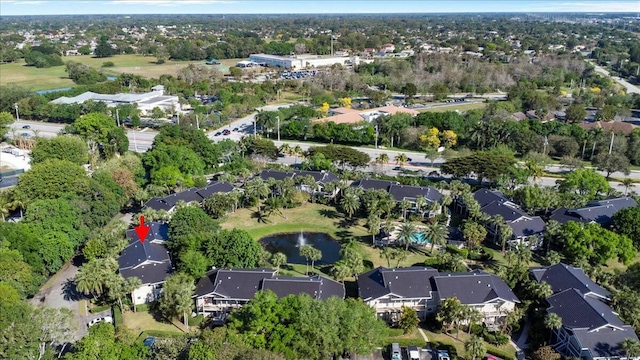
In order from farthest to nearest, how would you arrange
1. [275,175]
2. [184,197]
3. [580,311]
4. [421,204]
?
[275,175] < [184,197] < [421,204] < [580,311]

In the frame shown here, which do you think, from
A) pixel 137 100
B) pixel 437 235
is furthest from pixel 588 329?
pixel 137 100

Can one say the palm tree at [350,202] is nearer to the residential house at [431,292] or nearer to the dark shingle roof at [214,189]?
the residential house at [431,292]

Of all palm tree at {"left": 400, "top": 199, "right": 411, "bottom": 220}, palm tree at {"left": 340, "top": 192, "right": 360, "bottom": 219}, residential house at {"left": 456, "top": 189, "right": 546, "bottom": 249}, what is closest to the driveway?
palm tree at {"left": 340, "top": 192, "right": 360, "bottom": 219}

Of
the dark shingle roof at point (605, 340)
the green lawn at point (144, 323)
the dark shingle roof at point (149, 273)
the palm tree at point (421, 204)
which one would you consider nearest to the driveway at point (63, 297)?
the green lawn at point (144, 323)

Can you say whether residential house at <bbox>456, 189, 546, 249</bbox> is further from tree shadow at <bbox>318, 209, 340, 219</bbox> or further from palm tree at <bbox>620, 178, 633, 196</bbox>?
palm tree at <bbox>620, 178, 633, 196</bbox>

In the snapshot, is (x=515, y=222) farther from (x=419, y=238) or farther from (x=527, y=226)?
(x=419, y=238)
